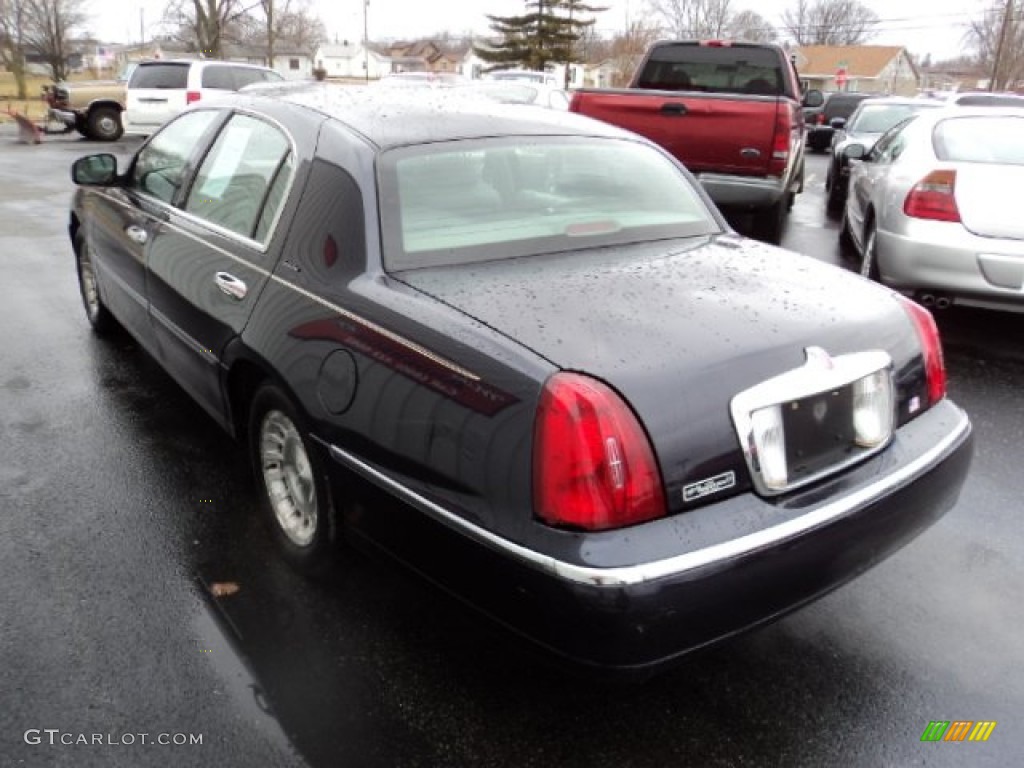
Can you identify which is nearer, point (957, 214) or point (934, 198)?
point (957, 214)

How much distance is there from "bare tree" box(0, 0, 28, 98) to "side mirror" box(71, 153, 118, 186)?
42509 millimetres

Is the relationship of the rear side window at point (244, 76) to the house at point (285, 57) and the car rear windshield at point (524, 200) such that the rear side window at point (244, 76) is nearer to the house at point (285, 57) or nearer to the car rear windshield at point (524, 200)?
the car rear windshield at point (524, 200)

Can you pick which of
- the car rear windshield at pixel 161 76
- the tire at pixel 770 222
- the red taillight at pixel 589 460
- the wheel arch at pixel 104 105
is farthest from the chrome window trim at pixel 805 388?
the wheel arch at pixel 104 105

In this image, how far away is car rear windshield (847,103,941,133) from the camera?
576 inches

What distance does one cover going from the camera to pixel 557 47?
5316cm

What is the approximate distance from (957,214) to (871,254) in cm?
104

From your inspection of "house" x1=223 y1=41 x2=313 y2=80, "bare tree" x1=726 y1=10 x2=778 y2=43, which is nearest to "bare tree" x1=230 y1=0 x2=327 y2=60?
"house" x1=223 y1=41 x2=313 y2=80

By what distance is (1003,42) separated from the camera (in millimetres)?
44938

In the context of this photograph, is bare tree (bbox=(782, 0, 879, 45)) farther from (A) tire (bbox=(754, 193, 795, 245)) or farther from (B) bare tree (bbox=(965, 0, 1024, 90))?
(A) tire (bbox=(754, 193, 795, 245))

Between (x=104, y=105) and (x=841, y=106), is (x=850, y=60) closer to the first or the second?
(x=841, y=106)

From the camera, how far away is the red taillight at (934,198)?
17.3 ft

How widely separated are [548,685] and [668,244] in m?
1.58

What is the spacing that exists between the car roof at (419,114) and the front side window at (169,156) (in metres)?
0.25

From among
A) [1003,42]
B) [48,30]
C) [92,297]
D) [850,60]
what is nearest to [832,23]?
[850,60]
